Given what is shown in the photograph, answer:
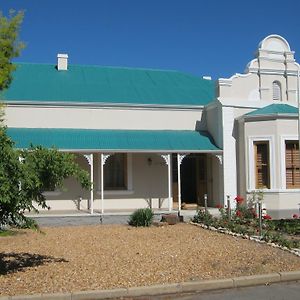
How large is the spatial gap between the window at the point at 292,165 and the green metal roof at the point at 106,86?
4377 millimetres

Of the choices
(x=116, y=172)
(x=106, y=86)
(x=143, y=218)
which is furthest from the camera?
(x=106, y=86)

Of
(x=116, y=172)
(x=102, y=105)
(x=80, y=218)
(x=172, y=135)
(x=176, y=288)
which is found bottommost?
(x=176, y=288)

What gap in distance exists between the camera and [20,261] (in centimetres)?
896

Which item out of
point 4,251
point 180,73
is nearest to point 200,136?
point 180,73

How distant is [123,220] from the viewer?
1616 cm

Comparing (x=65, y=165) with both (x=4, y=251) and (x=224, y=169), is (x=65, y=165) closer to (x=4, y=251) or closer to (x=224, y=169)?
(x=4, y=251)

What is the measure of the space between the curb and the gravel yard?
0.29 meters

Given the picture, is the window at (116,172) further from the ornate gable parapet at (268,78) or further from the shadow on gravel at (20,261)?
the shadow on gravel at (20,261)

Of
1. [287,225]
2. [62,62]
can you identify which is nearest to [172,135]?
[287,225]

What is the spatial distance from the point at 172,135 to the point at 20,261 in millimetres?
10393

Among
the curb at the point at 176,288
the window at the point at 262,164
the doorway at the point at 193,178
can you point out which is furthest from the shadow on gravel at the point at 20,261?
the doorway at the point at 193,178

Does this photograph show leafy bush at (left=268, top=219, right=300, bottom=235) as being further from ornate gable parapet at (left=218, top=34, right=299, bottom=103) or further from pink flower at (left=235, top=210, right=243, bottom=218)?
ornate gable parapet at (left=218, top=34, right=299, bottom=103)

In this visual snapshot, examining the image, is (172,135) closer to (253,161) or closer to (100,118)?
(100,118)

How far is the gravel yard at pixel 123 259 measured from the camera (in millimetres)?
7520
